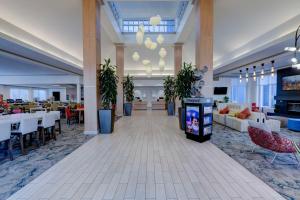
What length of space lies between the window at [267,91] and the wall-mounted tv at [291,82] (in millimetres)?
3000

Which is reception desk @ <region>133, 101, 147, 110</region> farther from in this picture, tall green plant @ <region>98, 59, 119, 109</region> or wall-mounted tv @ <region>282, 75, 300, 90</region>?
wall-mounted tv @ <region>282, 75, 300, 90</region>

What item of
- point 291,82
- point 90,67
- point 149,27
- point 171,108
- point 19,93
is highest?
point 149,27

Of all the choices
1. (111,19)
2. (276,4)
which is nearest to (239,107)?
(276,4)

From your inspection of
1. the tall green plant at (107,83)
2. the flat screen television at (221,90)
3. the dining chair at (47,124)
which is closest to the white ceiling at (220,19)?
the tall green plant at (107,83)

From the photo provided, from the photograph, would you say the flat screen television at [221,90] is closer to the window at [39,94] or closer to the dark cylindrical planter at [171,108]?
→ the dark cylindrical planter at [171,108]

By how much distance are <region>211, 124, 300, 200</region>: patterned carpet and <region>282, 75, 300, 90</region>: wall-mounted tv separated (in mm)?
9085

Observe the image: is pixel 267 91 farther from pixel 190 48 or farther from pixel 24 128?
pixel 24 128

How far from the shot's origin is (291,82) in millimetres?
11742

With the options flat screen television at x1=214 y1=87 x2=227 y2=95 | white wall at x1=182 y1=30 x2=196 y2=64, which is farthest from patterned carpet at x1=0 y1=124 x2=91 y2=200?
flat screen television at x1=214 y1=87 x2=227 y2=95

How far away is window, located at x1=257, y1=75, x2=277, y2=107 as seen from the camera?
50.4ft

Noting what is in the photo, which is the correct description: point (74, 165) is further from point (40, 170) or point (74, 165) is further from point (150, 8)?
point (150, 8)

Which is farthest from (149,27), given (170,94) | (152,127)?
(152,127)

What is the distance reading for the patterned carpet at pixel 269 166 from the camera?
2747 millimetres

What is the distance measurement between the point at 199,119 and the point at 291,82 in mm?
10618
